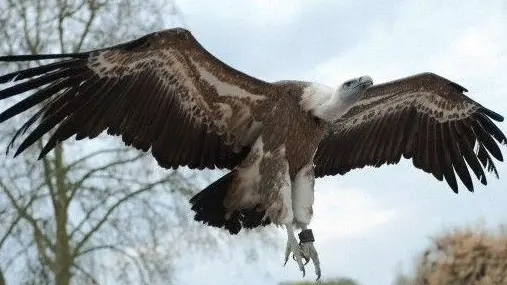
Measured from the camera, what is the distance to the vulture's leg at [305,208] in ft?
16.3

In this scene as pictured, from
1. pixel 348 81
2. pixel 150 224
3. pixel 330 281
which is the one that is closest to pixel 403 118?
pixel 348 81

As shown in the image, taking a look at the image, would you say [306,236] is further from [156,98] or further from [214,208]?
[156,98]

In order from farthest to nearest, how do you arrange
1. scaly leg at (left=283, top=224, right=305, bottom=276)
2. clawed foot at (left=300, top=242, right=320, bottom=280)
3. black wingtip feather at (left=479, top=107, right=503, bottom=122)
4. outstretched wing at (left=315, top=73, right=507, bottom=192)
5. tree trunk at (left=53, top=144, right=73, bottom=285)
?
tree trunk at (left=53, top=144, right=73, bottom=285), black wingtip feather at (left=479, top=107, right=503, bottom=122), outstretched wing at (left=315, top=73, right=507, bottom=192), clawed foot at (left=300, top=242, right=320, bottom=280), scaly leg at (left=283, top=224, right=305, bottom=276)

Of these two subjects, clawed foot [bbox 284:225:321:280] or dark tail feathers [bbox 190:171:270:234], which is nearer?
clawed foot [bbox 284:225:321:280]

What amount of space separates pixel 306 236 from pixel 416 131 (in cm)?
145

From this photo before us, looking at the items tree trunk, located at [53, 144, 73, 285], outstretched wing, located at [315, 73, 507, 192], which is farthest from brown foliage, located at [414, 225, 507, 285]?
tree trunk, located at [53, 144, 73, 285]

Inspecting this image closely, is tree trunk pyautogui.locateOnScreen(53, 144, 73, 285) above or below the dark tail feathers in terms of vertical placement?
above

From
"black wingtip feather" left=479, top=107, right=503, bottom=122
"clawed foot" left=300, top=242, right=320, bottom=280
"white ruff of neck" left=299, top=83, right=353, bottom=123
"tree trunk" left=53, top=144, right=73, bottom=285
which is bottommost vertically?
"clawed foot" left=300, top=242, right=320, bottom=280

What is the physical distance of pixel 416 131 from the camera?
6.13m

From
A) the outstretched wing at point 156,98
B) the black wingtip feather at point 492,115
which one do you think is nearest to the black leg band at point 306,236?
the outstretched wing at point 156,98

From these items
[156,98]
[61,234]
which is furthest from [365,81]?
[61,234]

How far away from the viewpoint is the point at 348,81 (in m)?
4.88

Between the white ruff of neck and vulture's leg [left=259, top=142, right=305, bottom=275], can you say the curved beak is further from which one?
vulture's leg [left=259, top=142, right=305, bottom=275]

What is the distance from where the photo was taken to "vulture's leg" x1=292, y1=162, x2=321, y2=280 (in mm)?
4969
